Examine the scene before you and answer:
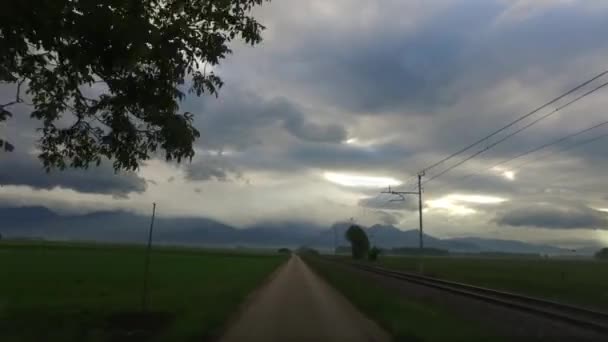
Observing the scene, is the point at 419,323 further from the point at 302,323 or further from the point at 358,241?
Answer: the point at 358,241

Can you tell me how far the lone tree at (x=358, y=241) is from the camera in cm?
17526

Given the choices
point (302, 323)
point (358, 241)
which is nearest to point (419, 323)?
point (302, 323)

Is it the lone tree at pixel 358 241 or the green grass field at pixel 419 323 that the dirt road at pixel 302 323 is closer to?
Answer: the green grass field at pixel 419 323

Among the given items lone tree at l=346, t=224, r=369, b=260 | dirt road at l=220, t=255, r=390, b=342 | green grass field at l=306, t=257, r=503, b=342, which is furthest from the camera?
lone tree at l=346, t=224, r=369, b=260

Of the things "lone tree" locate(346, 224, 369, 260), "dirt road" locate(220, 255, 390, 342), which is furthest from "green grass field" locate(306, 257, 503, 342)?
"lone tree" locate(346, 224, 369, 260)

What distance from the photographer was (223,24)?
10.4 meters

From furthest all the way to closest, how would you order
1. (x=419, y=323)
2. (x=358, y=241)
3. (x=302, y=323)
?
(x=358, y=241), (x=419, y=323), (x=302, y=323)

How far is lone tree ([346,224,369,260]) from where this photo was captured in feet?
575

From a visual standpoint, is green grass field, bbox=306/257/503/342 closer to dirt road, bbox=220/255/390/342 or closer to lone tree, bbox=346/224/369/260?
dirt road, bbox=220/255/390/342

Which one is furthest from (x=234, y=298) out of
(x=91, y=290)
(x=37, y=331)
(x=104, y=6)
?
(x=104, y=6)

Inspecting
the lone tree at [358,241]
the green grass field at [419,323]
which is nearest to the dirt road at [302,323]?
the green grass field at [419,323]

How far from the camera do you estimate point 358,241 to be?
17912 centimetres

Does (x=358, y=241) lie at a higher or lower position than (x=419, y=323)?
higher

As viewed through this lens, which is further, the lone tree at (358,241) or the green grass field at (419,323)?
the lone tree at (358,241)
